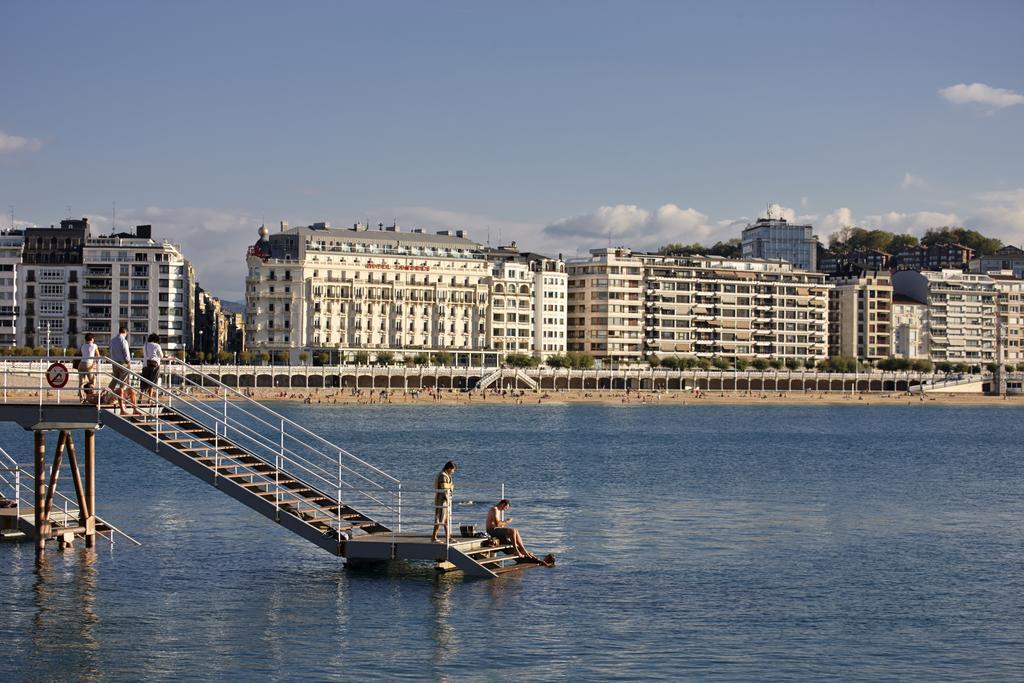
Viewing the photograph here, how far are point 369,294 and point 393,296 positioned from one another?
331 centimetres

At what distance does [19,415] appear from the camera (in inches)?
1230

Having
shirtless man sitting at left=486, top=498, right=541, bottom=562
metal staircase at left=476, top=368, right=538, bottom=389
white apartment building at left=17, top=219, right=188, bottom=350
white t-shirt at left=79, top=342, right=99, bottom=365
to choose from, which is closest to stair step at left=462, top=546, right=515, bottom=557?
shirtless man sitting at left=486, top=498, right=541, bottom=562

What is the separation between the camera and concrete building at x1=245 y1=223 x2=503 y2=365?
17750 centimetres

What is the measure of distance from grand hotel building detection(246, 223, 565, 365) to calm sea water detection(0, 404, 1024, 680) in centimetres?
12097

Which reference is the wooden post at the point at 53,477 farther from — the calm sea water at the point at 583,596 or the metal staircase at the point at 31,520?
the calm sea water at the point at 583,596

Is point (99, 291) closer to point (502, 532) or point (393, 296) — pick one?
point (393, 296)

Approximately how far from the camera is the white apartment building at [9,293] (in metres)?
164

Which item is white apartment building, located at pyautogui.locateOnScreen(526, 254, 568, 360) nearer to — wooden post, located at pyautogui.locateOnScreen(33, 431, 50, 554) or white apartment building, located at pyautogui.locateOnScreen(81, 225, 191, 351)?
white apartment building, located at pyautogui.locateOnScreen(81, 225, 191, 351)

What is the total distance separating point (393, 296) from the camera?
185 m

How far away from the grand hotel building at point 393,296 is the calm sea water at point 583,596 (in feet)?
397

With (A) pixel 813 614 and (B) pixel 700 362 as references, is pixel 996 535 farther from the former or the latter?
(B) pixel 700 362

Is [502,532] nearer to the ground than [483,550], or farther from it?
farther from it

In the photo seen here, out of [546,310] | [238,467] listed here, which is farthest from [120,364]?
[546,310]

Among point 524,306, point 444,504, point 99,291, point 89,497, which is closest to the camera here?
point 444,504
